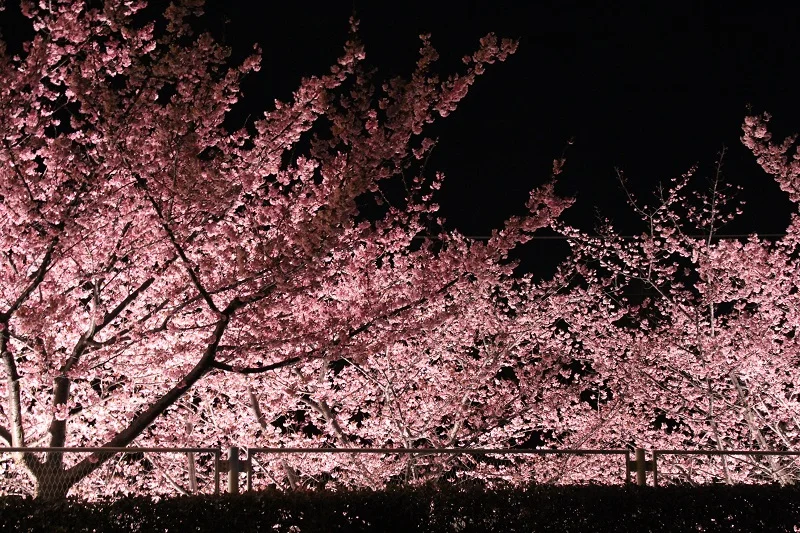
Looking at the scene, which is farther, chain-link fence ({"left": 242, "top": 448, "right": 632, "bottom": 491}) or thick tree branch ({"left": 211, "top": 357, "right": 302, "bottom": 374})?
chain-link fence ({"left": 242, "top": 448, "right": 632, "bottom": 491})

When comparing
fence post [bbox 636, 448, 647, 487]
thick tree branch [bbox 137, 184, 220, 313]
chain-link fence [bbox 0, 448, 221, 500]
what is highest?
thick tree branch [bbox 137, 184, 220, 313]

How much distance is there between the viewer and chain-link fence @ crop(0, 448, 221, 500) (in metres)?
6.13

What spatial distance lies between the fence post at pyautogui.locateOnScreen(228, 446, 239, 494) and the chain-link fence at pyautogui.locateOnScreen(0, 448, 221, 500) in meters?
0.09

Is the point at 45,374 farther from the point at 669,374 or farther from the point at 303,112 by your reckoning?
the point at 669,374

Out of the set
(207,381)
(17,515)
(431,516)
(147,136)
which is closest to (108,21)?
(147,136)

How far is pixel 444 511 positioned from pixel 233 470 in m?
1.64

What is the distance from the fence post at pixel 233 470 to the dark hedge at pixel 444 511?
0.27 metres

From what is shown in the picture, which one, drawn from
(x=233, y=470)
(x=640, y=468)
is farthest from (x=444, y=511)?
(x=640, y=468)

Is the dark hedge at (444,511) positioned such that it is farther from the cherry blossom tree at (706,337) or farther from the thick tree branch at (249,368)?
the cherry blossom tree at (706,337)

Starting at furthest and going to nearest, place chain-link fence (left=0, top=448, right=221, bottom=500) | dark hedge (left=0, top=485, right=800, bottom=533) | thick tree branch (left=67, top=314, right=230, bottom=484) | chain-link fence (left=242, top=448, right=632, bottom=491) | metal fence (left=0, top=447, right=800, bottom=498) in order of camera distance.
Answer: chain-link fence (left=242, top=448, right=632, bottom=491)
metal fence (left=0, top=447, right=800, bottom=498)
thick tree branch (left=67, top=314, right=230, bottom=484)
chain-link fence (left=0, top=448, right=221, bottom=500)
dark hedge (left=0, top=485, right=800, bottom=533)

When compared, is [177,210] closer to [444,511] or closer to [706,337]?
[444,511]

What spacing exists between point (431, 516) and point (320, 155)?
3.25 m

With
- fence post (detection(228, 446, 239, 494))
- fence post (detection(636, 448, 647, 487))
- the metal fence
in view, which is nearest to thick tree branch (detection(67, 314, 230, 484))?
fence post (detection(228, 446, 239, 494))

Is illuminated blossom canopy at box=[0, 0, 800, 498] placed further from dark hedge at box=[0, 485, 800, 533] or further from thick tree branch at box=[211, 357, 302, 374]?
dark hedge at box=[0, 485, 800, 533]
